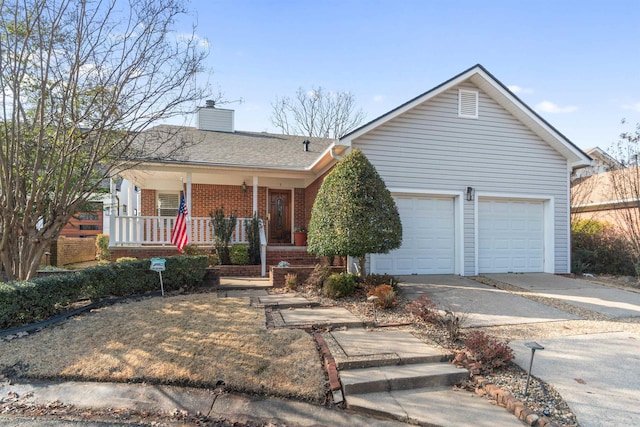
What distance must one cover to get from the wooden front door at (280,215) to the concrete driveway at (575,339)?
5.63 meters

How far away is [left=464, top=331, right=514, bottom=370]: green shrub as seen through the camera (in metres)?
3.92

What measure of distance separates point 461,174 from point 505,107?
236 centimetres

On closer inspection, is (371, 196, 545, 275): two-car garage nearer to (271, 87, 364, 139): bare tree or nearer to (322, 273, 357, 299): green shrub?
(322, 273, 357, 299): green shrub

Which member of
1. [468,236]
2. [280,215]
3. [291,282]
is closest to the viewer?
[291,282]

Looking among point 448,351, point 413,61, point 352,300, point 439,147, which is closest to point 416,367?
point 448,351

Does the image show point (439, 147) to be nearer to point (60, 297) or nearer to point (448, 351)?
point (448, 351)

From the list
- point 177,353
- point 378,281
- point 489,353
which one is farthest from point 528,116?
point 177,353

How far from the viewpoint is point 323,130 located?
25.8m

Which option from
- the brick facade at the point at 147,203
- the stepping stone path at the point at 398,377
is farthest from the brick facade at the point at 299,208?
the stepping stone path at the point at 398,377

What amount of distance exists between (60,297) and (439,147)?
889cm

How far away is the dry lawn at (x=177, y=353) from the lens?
3600 millimetres

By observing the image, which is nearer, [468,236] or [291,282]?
[291,282]

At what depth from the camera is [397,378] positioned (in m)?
3.59

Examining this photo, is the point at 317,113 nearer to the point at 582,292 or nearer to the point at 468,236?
the point at 468,236
